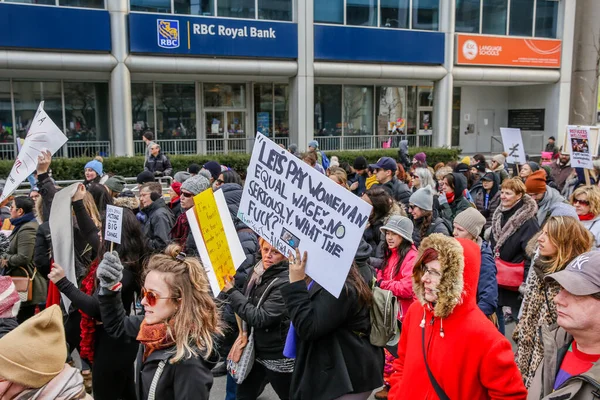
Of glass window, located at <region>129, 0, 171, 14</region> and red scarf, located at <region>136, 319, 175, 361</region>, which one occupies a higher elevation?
glass window, located at <region>129, 0, 171, 14</region>

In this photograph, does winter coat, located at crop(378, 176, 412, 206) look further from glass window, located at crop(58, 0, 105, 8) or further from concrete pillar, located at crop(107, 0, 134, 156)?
glass window, located at crop(58, 0, 105, 8)

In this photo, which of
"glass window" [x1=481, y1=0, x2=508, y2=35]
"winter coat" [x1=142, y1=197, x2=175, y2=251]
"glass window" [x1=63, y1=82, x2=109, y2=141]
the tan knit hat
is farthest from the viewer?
"glass window" [x1=481, y1=0, x2=508, y2=35]

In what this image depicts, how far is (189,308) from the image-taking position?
3084mm

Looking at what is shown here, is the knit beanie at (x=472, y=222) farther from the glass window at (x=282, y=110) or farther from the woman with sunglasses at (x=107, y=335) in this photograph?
the glass window at (x=282, y=110)

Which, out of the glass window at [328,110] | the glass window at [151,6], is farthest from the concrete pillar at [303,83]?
the glass window at [151,6]

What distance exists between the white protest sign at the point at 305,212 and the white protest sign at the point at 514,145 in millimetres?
9234

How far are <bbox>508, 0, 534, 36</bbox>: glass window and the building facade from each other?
62mm

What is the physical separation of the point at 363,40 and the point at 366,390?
1947cm

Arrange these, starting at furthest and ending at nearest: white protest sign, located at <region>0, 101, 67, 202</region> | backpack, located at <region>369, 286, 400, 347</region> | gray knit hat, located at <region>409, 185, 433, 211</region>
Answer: gray knit hat, located at <region>409, 185, 433, 211</region>, white protest sign, located at <region>0, 101, 67, 202</region>, backpack, located at <region>369, 286, 400, 347</region>

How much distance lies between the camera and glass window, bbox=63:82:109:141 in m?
20.1

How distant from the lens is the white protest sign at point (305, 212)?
311 centimetres

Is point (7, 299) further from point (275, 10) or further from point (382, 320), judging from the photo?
point (275, 10)

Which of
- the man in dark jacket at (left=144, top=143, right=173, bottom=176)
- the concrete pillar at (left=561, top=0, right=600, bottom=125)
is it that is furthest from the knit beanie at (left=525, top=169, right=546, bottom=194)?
the concrete pillar at (left=561, top=0, right=600, bottom=125)

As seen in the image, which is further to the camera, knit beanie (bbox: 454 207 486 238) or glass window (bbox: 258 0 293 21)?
glass window (bbox: 258 0 293 21)
